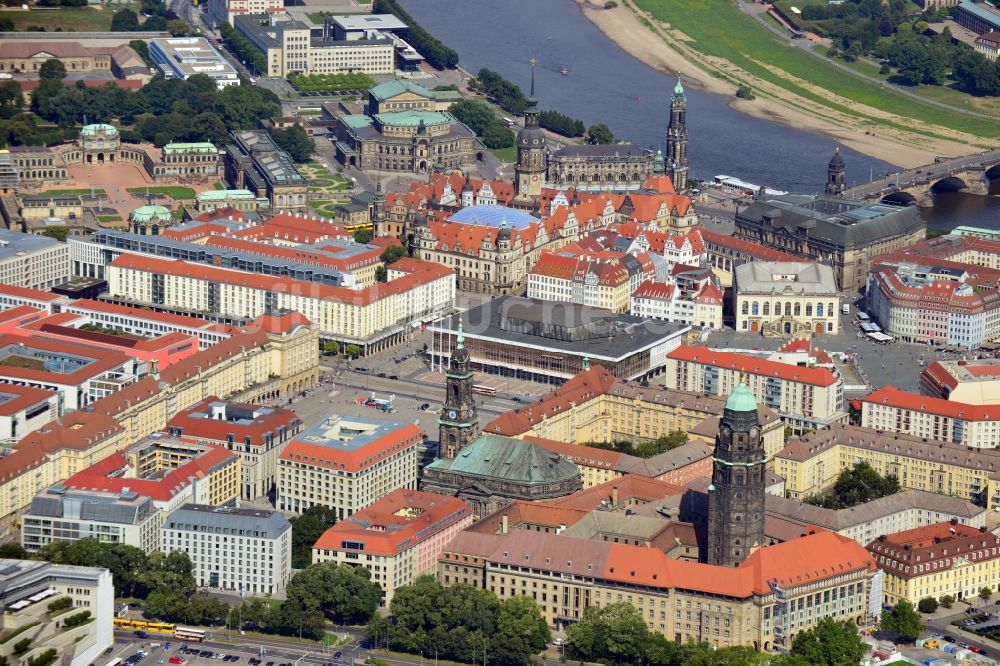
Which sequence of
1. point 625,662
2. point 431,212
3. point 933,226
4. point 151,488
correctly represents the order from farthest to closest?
point 933,226 → point 431,212 → point 151,488 → point 625,662

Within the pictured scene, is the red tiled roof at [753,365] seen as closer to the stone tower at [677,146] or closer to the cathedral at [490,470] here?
the cathedral at [490,470]

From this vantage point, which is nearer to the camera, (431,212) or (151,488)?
(151,488)

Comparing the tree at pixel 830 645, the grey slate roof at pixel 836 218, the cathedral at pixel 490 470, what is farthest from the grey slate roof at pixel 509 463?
the grey slate roof at pixel 836 218

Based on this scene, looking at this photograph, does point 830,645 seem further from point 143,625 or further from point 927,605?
point 143,625

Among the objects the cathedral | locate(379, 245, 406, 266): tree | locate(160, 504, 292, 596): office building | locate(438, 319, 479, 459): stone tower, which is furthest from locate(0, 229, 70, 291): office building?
locate(160, 504, 292, 596): office building

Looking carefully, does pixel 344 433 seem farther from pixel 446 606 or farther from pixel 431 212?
pixel 431 212

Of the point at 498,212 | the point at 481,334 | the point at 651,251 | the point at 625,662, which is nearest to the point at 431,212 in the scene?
the point at 498,212

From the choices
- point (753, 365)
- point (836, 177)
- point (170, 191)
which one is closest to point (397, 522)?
point (753, 365)
